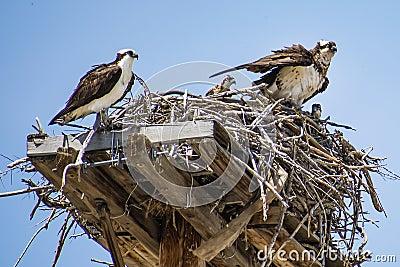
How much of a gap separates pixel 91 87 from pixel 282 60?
110 inches

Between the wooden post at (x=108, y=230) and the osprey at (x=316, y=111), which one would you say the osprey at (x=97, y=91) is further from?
the osprey at (x=316, y=111)

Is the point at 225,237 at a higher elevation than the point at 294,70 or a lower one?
lower

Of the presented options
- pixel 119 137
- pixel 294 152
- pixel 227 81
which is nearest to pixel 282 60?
pixel 227 81

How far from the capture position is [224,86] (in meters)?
7.59

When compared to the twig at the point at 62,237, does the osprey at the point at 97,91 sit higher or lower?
higher

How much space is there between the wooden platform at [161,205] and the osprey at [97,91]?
1.26 feet

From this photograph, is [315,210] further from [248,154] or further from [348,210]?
[248,154]

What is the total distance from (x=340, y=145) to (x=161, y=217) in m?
2.01

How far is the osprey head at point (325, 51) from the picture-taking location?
8.50m

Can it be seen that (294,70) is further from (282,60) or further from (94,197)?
(94,197)

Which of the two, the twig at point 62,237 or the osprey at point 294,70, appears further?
the osprey at point 294,70

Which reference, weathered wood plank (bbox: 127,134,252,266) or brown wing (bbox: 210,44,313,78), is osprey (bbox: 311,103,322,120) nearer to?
brown wing (bbox: 210,44,313,78)

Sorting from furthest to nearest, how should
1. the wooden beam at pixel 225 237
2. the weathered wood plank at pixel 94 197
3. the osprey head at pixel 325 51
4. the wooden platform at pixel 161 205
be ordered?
the osprey head at pixel 325 51, the wooden beam at pixel 225 237, the weathered wood plank at pixel 94 197, the wooden platform at pixel 161 205

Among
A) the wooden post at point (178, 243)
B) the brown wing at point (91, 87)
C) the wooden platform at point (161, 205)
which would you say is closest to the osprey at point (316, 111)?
the wooden platform at point (161, 205)
